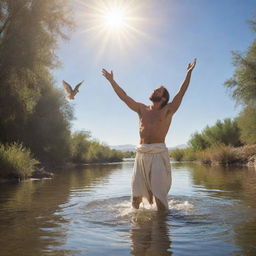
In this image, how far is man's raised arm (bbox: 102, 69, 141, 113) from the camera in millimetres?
6648

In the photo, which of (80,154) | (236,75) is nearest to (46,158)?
(80,154)

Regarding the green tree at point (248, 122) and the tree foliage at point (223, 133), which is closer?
the green tree at point (248, 122)

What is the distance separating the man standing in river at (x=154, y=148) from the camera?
626cm

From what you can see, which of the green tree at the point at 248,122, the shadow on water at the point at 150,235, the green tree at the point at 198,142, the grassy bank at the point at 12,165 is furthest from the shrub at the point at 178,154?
the shadow on water at the point at 150,235

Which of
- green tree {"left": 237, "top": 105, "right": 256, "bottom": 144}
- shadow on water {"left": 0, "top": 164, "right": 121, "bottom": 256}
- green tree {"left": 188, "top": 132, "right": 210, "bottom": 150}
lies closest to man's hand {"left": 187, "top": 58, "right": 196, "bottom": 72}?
shadow on water {"left": 0, "top": 164, "right": 121, "bottom": 256}

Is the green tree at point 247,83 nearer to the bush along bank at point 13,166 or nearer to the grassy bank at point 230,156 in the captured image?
the grassy bank at point 230,156

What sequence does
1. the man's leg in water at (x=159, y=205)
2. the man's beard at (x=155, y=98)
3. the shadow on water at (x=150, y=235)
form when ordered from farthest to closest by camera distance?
the man's beard at (x=155, y=98) < the man's leg in water at (x=159, y=205) < the shadow on water at (x=150, y=235)

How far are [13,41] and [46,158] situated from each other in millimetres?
12956

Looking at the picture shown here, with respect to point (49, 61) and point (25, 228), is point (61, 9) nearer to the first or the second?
point (49, 61)

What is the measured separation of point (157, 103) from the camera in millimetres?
6527

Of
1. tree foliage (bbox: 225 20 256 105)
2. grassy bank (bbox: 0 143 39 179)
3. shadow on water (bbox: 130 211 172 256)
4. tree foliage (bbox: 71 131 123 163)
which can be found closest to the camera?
shadow on water (bbox: 130 211 172 256)

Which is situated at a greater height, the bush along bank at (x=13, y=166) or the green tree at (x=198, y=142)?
the green tree at (x=198, y=142)

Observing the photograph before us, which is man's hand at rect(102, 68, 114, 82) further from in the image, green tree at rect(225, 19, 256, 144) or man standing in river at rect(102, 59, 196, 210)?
green tree at rect(225, 19, 256, 144)

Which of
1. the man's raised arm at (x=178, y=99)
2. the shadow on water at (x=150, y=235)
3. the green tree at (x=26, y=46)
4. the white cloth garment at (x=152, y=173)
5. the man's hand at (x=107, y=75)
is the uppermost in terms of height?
the green tree at (x=26, y=46)
